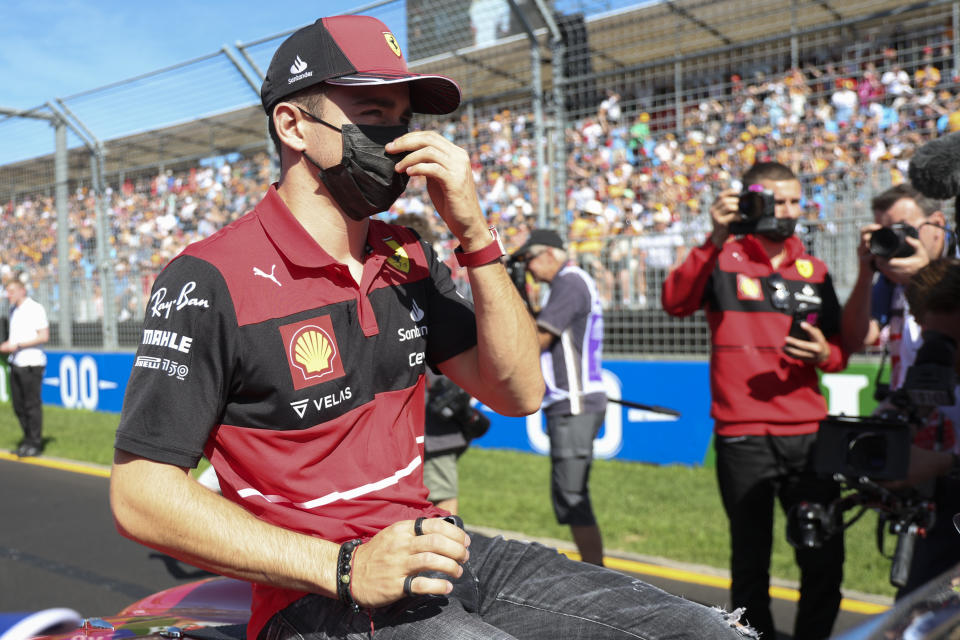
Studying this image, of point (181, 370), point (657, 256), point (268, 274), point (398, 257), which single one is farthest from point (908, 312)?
point (657, 256)

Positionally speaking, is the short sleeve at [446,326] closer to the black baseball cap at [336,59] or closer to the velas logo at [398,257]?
the velas logo at [398,257]

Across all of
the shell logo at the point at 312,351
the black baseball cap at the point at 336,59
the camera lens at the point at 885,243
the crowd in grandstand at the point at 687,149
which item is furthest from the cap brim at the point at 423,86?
the crowd in grandstand at the point at 687,149

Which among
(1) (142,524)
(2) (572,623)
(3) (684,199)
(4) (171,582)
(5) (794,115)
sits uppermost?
(5) (794,115)

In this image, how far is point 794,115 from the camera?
316 inches

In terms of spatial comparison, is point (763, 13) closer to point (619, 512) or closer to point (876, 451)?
point (619, 512)

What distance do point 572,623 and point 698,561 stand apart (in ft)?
12.2

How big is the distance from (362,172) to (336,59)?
0.23 meters

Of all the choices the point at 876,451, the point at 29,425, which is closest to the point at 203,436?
the point at 876,451

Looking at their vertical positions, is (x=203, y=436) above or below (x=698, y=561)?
above

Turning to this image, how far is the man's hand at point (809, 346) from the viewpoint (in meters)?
3.36

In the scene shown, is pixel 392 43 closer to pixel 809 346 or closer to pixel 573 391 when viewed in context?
pixel 809 346

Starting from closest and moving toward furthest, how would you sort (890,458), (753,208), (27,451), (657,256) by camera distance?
1. (890,458)
2. (753,208)
3. (657,256)
4. (27,451)

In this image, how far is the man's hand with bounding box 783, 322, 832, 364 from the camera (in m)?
3.36

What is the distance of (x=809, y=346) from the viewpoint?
336cm
